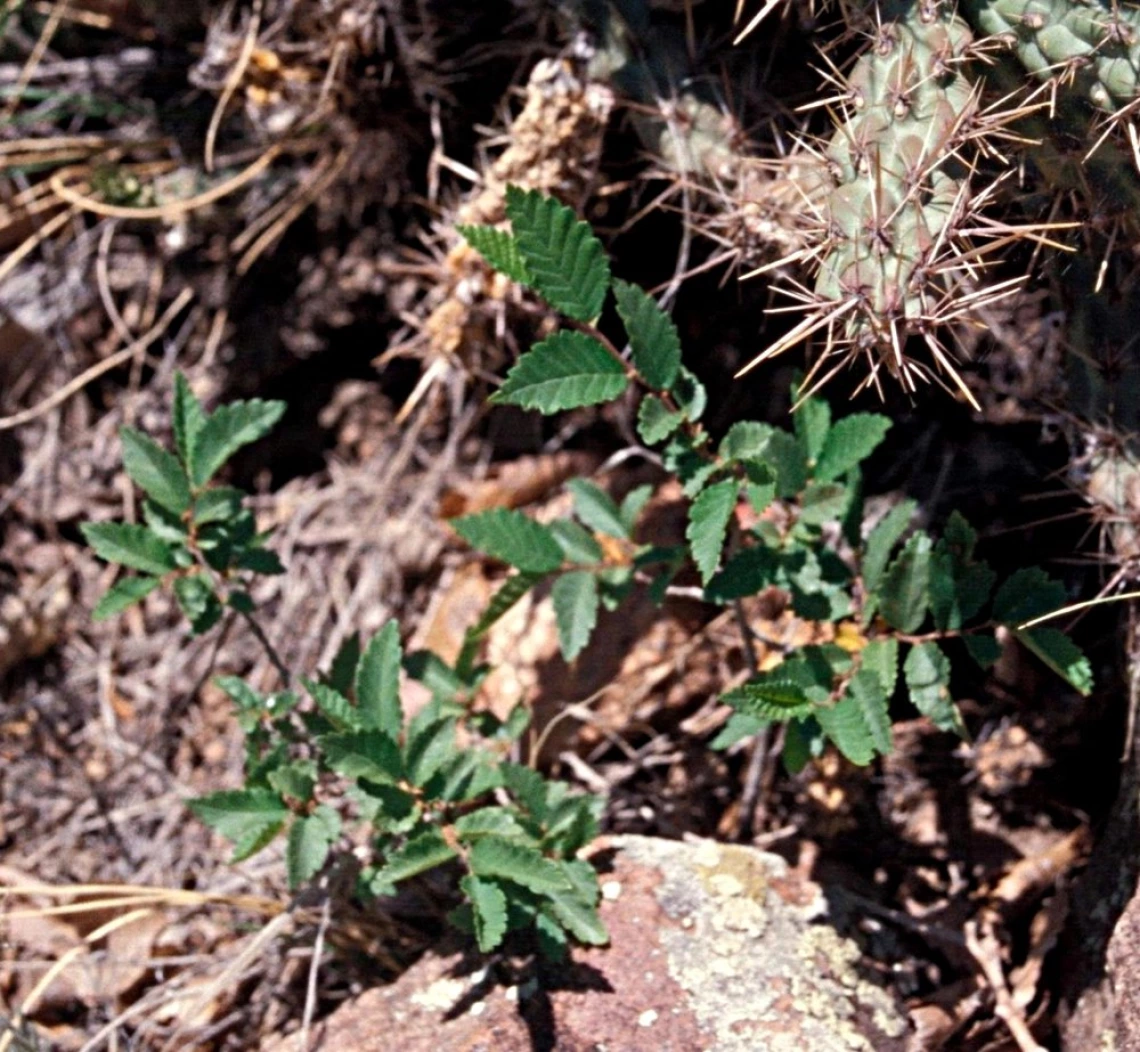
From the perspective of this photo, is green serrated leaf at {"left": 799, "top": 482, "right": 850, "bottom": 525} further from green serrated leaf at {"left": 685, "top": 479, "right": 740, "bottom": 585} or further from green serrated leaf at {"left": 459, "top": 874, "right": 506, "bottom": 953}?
green serrated leaf at {"left": 459, "top": 874, "right": 506, "bottom": 953}

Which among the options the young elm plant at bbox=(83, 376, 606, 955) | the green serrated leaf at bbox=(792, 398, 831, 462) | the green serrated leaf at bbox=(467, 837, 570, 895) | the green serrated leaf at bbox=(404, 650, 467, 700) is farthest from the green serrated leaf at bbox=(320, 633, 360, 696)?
the green serrated leaf at bbox=(792, 398, 831, 462)

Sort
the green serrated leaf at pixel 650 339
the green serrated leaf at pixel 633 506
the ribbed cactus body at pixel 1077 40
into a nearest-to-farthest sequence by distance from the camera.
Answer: the ribbed cactus body at pixel 1077 40, the green serrated leaf at pixel 650 339, the green serrated leaf at pixel 633 506

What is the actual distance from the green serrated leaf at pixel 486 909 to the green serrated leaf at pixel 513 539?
0.52m

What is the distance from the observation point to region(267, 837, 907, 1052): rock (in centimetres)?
195

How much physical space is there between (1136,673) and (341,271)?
1.97 m

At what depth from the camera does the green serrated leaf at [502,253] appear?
190cm

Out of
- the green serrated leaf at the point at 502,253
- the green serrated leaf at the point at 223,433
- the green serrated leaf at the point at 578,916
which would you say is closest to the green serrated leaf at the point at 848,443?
the green serrated leaf at the point at 502,253

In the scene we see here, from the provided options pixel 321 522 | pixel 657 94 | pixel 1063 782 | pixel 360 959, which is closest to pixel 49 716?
pixel 321 522

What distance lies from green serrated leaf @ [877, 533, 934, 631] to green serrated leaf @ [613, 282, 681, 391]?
1.47ft

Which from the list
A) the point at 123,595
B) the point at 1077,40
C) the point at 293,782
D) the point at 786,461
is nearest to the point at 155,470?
the point at 123,595

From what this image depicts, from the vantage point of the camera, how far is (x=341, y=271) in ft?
10.1

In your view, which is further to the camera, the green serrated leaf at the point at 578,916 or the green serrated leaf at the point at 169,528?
the green serrated leaf at the point at 169,528

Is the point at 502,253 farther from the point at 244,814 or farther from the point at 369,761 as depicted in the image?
the point at 244,814

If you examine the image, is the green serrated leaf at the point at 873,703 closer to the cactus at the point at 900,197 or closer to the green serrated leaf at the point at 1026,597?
the green serrated leaf at the point at 1026,597
